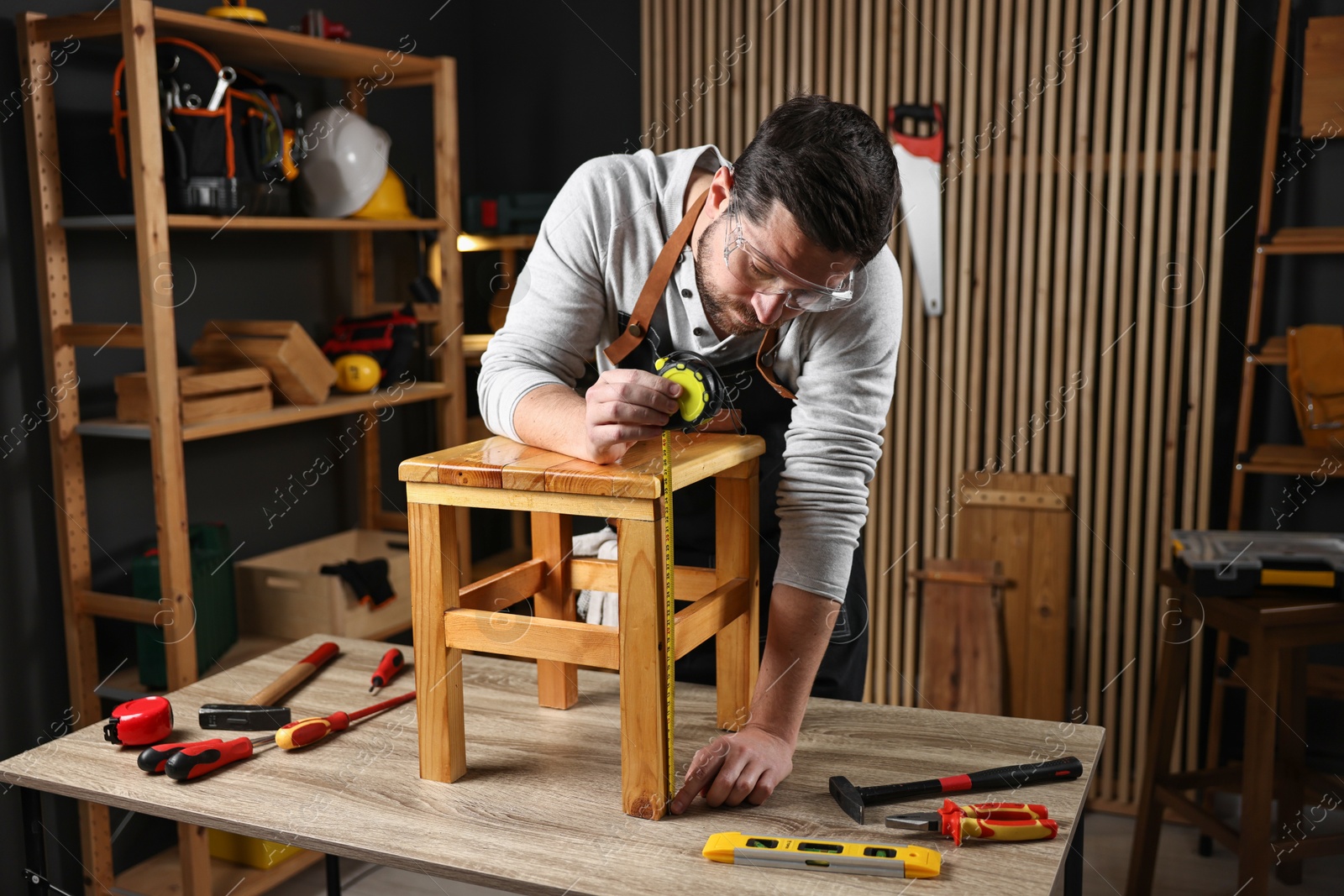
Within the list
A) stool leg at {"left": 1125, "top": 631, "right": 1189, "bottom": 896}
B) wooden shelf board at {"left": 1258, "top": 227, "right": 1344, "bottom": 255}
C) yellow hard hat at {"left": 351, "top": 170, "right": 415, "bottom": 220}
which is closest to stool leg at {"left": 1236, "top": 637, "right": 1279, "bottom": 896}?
stool leg at {"left": 1125, "top": 631, "right": 1189, "bottom": 896}

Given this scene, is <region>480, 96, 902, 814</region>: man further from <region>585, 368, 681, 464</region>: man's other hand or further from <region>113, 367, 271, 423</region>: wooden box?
<region>113, 367, 271, 423</region>: wooden box

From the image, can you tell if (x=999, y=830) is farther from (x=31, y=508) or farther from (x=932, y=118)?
(x=932, y=118)

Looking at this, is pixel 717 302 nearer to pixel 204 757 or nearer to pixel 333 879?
pixel 204 757

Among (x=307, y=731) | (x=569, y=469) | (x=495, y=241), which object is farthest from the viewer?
(x=495, y=241)

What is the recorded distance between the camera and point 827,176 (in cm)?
135

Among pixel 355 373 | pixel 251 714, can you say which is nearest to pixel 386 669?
pixel 251 714

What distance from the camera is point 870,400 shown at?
1645 mm

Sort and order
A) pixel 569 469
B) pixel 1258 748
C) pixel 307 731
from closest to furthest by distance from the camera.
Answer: pixel 569 469 → pixel 307 731 → pixel 1258 748

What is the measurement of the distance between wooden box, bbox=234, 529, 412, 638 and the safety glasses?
6.80 ft

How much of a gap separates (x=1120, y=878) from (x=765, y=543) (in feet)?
6.51

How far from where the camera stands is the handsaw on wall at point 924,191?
3.68 metres

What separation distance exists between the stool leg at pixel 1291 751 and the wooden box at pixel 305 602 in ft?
7.96

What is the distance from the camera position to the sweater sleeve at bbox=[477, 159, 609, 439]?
5.38 feet

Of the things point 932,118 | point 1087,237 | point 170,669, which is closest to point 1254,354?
point 1087,237
